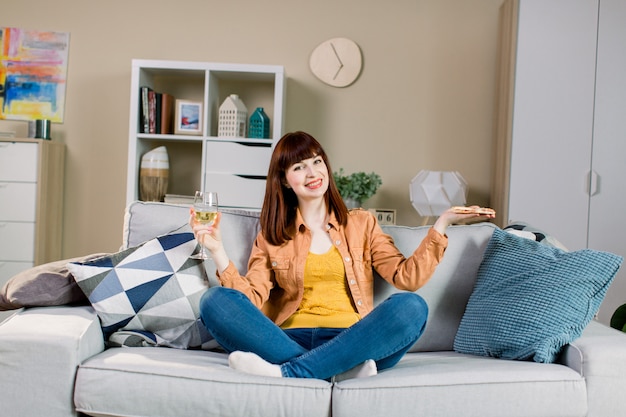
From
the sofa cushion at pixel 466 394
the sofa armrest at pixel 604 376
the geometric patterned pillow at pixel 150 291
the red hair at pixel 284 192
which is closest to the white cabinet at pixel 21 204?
the geometric patterned pillow at pixel 150 291

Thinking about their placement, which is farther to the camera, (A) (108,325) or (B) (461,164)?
Answer: (B) (461,164)

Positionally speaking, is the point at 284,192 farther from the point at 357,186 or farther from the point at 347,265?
the point at 357,186

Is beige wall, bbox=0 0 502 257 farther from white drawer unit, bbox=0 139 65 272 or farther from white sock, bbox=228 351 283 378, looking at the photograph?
white sock, bbox=228 351 283 378

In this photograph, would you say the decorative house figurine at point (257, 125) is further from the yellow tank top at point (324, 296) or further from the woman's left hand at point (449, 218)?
the woman's left hand at point (449, 218)

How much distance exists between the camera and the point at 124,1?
4926mm

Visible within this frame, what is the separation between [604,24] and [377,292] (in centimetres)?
255

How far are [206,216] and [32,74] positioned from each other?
3.21 meters

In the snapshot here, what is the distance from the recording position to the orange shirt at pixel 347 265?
2375mm

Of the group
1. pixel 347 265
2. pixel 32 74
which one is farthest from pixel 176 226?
pixel 32 74

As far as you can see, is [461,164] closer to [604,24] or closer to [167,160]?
[604,24]

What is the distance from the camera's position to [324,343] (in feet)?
7.12

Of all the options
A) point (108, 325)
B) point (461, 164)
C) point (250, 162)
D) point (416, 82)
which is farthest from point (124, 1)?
point (108, 325)

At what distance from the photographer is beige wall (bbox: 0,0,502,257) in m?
4.84

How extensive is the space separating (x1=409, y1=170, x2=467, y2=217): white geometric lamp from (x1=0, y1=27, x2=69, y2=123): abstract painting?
241 cm
